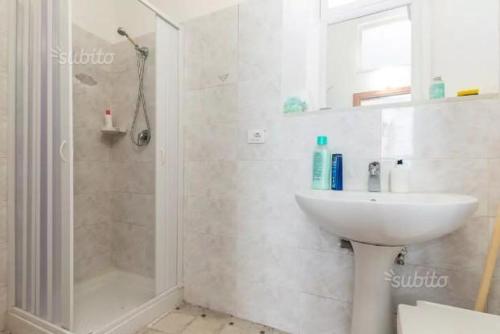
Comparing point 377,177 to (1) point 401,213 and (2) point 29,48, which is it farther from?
(2) point 29,48

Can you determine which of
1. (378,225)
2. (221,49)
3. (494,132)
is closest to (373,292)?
(378,225)

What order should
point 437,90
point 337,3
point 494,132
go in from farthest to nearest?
point 337,3 < point 437,90 < point 494,132

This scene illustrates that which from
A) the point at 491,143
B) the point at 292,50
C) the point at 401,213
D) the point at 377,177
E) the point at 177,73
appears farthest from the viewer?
the point at 177,73

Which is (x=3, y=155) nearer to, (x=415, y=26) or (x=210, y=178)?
(x=210, y=178)

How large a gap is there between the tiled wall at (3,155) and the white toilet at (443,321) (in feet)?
5.56

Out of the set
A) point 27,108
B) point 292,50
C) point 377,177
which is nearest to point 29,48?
point 27,108

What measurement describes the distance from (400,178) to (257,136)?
661 mm

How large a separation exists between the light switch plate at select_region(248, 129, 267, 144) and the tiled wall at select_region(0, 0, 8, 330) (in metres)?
1.18

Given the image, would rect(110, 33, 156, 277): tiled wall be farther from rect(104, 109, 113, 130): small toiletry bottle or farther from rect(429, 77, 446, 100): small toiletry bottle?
rect(429, 77, 446, 100): small toiletry bottle

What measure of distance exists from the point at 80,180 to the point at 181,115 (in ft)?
2.70

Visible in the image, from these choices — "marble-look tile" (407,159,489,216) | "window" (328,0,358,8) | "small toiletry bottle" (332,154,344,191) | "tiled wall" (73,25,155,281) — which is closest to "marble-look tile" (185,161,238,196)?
"tiled wall" (73,25,155,281)

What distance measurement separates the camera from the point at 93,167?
70.0 inches

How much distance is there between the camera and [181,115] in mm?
1544

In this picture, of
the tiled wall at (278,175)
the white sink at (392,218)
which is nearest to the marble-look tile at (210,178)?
the tiled wall at (278,175)
